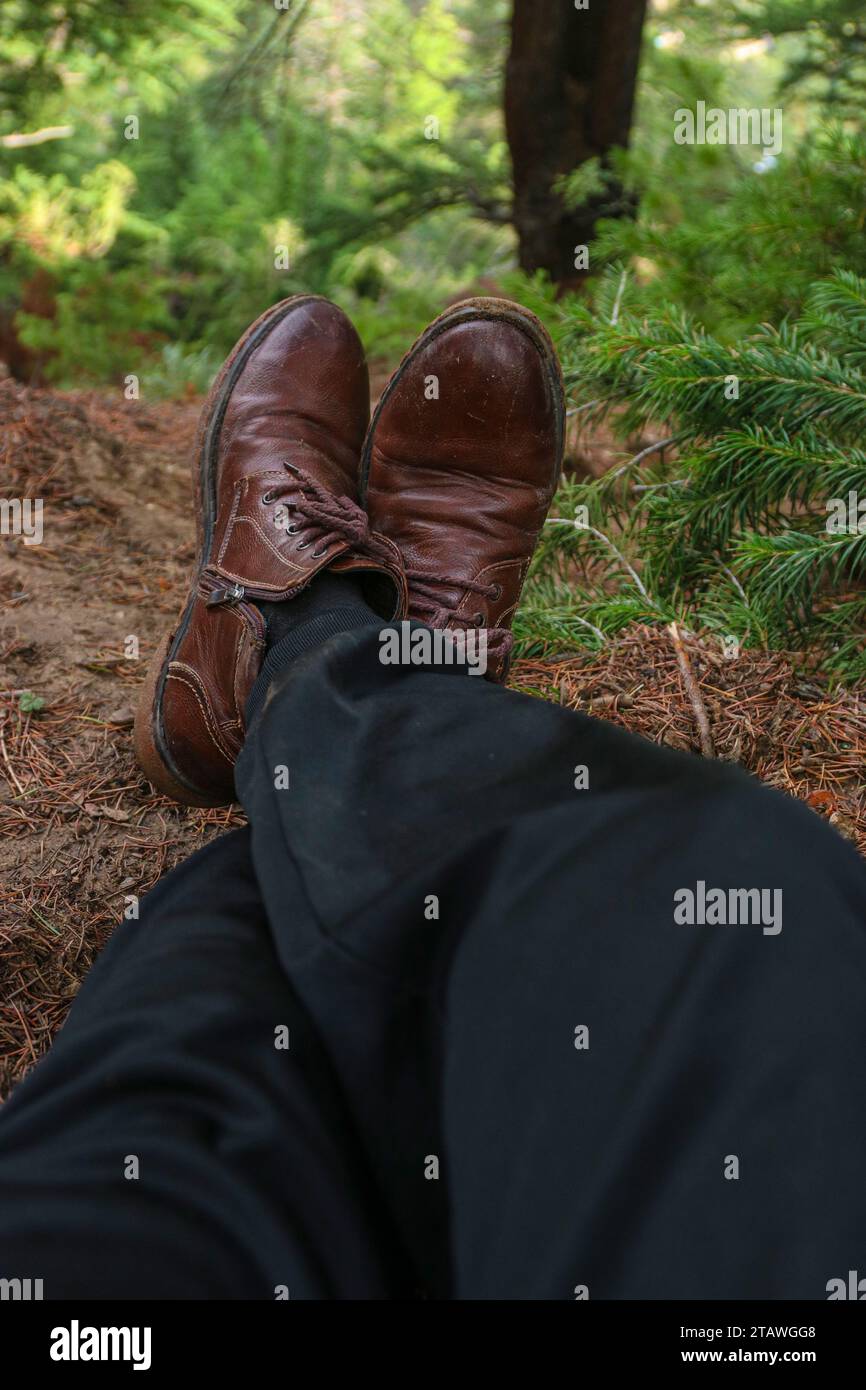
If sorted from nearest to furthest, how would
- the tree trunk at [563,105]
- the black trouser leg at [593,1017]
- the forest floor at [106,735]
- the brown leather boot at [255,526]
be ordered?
the black trouser leg at [593,1017], the forest floor at [106,735], the brown leather boot at [255,526], the tree trunk at [563,105]

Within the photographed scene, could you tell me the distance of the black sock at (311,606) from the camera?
5.49ft

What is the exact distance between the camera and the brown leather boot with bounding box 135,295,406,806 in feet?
5.61

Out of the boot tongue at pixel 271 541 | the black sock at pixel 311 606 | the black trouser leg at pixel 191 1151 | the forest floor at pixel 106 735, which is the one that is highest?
the boot tongue at pixel 271 541

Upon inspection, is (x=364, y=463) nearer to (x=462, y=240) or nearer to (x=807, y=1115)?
(x=807, y=1115)

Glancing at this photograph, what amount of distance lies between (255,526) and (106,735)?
1.55 ft

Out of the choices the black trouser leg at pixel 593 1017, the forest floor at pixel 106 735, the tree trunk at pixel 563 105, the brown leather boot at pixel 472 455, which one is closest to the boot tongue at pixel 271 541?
the brown leather boot at pixel 472 455

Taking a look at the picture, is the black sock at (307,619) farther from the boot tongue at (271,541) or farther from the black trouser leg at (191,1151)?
the black trouser leg at (191,1151)

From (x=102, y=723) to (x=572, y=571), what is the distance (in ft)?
4.22

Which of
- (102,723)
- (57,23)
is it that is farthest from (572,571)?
(57,23)

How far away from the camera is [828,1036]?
83 cm

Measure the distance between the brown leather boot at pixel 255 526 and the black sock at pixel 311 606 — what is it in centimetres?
2

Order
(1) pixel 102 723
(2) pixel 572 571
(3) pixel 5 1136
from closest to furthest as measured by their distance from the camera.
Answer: (3) pixel 5 1136 → (1) pixel 102 723 → (2) pixel 572 571

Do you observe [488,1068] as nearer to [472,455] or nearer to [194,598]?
[194,598]

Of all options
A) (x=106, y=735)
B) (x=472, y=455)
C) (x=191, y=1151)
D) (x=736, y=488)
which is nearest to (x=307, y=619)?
(x=106, y=735)
